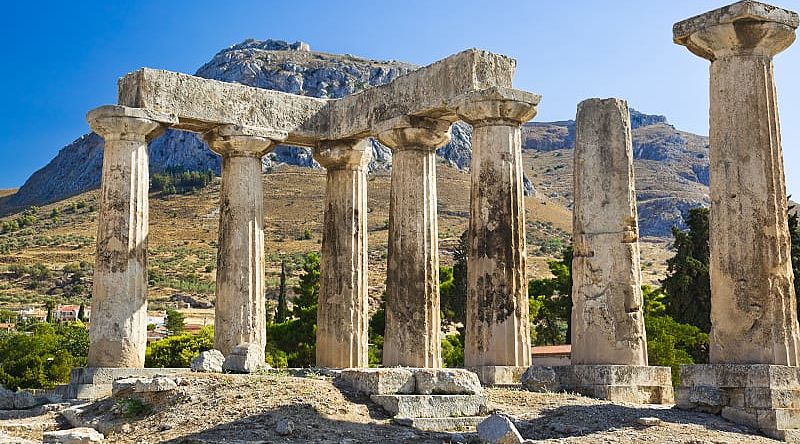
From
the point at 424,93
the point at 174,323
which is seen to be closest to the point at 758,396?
the point at 424,93

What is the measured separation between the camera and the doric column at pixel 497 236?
Result: 2255cm

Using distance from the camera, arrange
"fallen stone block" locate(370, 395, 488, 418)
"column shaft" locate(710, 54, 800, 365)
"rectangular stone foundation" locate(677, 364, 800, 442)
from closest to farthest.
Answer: "rectangular stone foundation" locate(677, 364, 800, 442) < "fallen stone block" locate(370, 395, 488, 418) < "column shaft" locate(710, 54, 800, 365)

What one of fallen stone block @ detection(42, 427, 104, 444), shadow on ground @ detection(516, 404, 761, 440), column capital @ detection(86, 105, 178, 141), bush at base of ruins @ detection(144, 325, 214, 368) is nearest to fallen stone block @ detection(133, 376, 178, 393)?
fallen stone block @ detection(42, 427, 104, 444)

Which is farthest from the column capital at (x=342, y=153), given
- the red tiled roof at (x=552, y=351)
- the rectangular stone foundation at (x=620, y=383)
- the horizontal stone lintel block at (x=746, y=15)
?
the red tiled roof at (x=552, y=351)

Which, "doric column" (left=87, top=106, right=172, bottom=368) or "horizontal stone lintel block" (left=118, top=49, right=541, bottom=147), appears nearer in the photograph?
"horizontal stone lintel block" (left=118, top=49, right=541, bottom=147)

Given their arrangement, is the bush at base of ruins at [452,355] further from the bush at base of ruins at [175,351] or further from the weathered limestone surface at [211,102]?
the weathered limestone surface at [211,102]

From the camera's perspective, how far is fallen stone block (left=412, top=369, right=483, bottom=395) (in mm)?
16953

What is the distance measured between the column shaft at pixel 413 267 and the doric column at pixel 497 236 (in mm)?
1957

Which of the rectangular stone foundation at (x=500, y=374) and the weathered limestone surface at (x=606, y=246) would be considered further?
the rectangular stone foundation at (x=500, y=374)

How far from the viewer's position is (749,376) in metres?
16.2

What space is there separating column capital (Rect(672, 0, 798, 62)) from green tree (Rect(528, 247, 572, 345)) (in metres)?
36.1

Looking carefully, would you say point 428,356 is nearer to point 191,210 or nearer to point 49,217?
point 191,210

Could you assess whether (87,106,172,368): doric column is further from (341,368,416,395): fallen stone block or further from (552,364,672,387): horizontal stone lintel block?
(552,364,672,387): horizontal stone lintel block

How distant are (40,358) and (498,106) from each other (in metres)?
31.0
